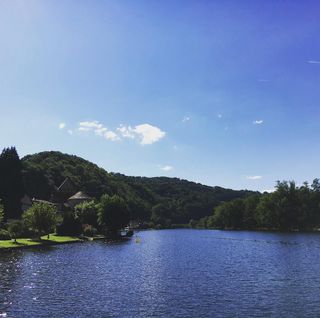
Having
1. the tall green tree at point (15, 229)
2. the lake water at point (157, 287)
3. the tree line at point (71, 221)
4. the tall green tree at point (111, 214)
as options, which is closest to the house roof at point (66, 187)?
the tree line at point (71, 221)

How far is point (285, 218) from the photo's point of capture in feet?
636

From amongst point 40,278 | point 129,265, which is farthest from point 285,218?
point 40,278

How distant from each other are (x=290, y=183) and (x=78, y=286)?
16608cm

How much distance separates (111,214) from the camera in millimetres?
136125

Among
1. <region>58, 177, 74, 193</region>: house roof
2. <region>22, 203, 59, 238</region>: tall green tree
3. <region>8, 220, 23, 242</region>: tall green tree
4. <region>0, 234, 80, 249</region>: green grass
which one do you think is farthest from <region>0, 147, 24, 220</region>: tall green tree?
<region>58, 177, 74, 193</region>: house roof

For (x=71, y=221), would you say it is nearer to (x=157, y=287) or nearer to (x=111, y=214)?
(x=111, y=214)

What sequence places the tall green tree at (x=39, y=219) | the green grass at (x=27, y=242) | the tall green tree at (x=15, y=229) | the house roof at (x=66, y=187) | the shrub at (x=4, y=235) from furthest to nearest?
the house roof at (x=66, y=187) < the tall green tree at (x=39, y=219) < the shrub at (x=4, y=235) < the tall green tree at (x=15, y=229) < the green grass at (x=27, y=242)

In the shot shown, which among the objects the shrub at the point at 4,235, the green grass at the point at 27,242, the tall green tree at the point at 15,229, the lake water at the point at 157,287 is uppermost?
the tall green tree at the point at 15,229

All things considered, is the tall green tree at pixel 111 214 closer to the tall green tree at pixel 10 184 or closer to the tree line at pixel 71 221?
the tree line at pixel 71 221

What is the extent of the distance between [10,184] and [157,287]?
85188 millimetres

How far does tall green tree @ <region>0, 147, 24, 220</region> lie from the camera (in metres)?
120

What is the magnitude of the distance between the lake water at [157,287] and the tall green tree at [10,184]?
5247cm

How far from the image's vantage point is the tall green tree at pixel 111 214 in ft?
446

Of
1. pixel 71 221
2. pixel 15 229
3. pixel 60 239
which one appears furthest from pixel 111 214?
pixel 15 229
